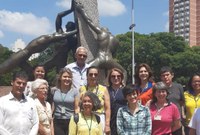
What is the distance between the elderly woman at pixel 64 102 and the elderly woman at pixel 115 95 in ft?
1.63

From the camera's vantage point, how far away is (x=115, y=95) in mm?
5684

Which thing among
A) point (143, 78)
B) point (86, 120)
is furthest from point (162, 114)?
point (86, 120)

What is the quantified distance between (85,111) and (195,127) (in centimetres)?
132

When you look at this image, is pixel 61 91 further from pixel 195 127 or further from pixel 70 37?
pixel 70 37

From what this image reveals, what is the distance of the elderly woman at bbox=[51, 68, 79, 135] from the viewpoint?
5637mm

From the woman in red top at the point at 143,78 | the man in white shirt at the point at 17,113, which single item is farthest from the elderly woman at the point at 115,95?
the man in white shirt at the point at 17,113

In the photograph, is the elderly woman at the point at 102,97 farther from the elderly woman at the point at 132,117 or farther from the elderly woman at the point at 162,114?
the elderly woman at the point at 162,114

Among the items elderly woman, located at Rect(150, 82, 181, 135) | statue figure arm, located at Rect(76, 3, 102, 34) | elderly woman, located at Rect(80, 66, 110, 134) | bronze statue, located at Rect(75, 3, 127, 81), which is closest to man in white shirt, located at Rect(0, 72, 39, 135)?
elderly woman, located at Rect(80, 66, 110, 134)

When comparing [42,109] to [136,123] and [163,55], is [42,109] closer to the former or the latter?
[136,123]

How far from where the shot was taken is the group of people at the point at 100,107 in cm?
470

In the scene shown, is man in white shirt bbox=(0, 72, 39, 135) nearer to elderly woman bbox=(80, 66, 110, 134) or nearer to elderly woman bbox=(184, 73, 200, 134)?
elderly woman bbox=(80, 66, 110, 134)

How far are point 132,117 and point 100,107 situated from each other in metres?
0.43

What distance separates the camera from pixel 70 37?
12047 mm

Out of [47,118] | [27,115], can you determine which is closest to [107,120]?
[47,118]
